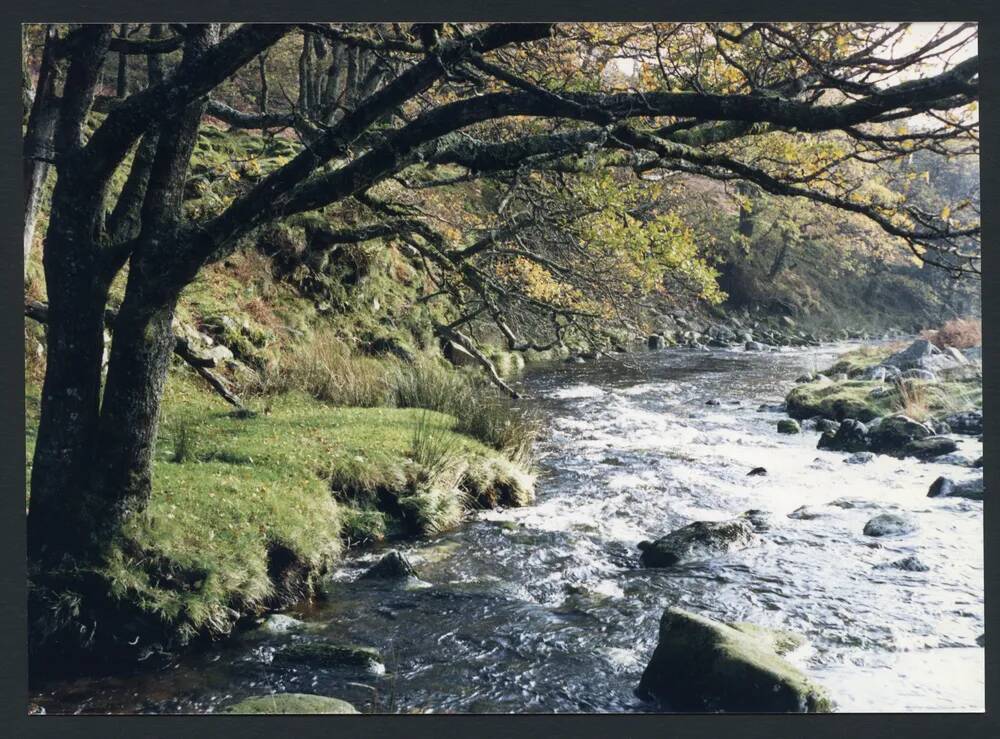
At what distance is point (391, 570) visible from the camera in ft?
19.6

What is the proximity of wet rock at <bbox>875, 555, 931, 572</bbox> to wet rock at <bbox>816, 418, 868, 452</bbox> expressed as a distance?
176 inches

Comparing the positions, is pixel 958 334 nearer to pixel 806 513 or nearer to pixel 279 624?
pixel 806 513

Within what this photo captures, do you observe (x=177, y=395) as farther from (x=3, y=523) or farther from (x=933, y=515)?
(x=933, y=515)

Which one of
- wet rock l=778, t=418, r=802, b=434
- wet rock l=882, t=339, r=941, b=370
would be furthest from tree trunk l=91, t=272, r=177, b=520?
wet rock l=882, t=339, r=941, b=370

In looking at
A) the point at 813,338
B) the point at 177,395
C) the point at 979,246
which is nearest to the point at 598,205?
the point at 979,246

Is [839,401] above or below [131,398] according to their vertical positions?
below

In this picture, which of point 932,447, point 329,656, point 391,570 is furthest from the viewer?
point 932,447

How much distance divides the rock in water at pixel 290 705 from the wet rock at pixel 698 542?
3080mm

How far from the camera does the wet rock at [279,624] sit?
4988 millimetres

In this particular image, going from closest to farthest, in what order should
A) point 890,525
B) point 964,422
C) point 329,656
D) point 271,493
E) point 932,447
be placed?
point 329,656 < point 271,493 < point 890,525 < point 932,447 < point 964,422

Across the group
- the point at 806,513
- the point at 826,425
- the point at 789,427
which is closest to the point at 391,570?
the point at 806,513

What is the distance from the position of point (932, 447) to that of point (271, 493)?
7.74 m

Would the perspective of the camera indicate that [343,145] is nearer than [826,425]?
Yes

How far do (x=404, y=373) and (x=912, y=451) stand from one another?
6.73m
